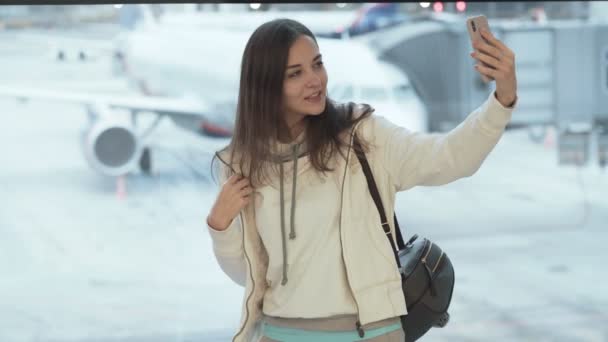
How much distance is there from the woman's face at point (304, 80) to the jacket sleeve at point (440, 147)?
0.33 ft

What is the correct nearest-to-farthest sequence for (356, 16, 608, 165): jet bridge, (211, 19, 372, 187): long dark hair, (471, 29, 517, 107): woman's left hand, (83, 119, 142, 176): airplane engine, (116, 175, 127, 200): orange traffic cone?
1. (471, 29, 517, 107): woman's left hand
2. (211, 19, 372, 187): long dark hair
3. (83, 119, 142, 176): airplane engine
4. (356, 16, 608, 165): jet bridge
5. (116, 175, 127, 200): orange traffic cone

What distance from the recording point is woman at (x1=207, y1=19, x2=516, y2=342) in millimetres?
1394

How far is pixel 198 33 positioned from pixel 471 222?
3.15 m

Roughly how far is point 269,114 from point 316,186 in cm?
14

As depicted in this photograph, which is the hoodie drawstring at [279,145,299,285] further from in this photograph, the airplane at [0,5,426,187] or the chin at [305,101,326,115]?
the airplane at [0,5,426,187]

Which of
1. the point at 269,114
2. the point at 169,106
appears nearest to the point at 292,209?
the point at 269,114

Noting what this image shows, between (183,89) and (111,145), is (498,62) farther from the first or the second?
(183,89)

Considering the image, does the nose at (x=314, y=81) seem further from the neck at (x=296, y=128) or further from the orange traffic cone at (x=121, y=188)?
the orange traffic cone at (x=121, y=188)

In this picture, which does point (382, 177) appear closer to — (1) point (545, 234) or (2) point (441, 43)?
(2) point (441, 43)

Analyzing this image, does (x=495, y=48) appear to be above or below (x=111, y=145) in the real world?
above

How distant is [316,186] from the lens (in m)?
1.42

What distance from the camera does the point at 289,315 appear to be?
1.43 metres

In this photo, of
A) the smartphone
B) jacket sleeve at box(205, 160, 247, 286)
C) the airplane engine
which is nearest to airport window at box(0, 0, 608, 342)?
the airplane engine

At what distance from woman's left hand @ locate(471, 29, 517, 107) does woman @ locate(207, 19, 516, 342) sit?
0.10 meters
